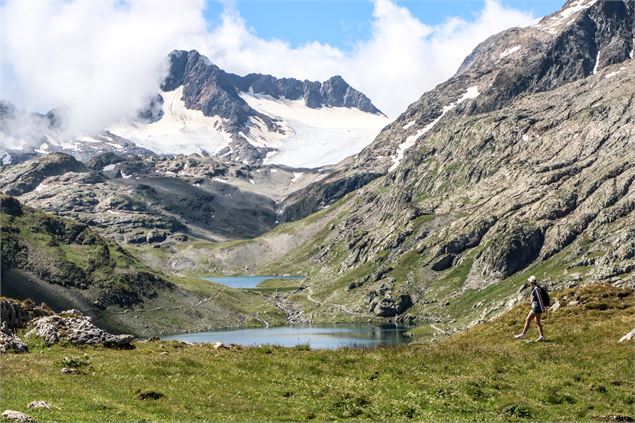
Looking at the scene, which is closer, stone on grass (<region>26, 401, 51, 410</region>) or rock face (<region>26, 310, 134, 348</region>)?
stone on grass (<region>26, 401, 51, 410</region>)

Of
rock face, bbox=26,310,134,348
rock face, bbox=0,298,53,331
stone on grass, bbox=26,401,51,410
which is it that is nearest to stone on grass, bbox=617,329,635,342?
rock face, bbox=26,310,134,348

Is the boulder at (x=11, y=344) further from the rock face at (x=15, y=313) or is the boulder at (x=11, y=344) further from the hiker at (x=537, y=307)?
the hiker at (x=537, y=307)

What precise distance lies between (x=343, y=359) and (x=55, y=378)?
16.5 m

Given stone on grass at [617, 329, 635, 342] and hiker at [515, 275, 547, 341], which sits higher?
hiker at [515, 275, 547, 341]

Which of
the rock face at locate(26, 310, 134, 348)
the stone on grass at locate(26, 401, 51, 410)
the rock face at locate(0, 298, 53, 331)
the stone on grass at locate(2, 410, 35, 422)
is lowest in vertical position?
the stone on grass at locate(2, 410, 35, 422)

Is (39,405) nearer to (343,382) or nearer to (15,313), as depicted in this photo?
(343,382)

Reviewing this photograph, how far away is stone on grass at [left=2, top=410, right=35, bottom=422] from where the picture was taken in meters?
27.2

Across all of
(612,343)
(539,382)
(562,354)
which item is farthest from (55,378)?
(612,343)

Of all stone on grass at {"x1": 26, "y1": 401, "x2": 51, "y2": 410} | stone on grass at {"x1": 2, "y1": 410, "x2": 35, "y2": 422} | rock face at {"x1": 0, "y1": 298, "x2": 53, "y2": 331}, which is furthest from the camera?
rock face at {"x1": 0, "y1": 298, "x2": 53, "y2": 331}

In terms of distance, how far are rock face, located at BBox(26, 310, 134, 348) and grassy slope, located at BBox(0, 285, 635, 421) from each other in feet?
5.28

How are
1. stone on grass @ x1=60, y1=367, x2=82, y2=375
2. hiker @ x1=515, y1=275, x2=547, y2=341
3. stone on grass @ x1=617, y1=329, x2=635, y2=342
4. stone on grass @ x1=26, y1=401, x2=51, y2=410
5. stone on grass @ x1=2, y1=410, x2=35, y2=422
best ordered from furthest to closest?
hiker @ x1=515, y1=275, x2=547, y2=341 < stone on grass @ x1=617, y1=329, x2=635, y2=342 < stone on grass @ x1=60, y1=367, x2=82, y2=375 < stone on grass @ x1=26, y1=401, x2=51, y2=410 < stone on grass @ x1=2, y1=410, x2=35, y2=422

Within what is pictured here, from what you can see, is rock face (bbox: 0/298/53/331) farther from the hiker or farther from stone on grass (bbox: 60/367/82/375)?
the hiker

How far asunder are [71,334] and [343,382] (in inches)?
793

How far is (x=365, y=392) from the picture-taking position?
35.0 metres
